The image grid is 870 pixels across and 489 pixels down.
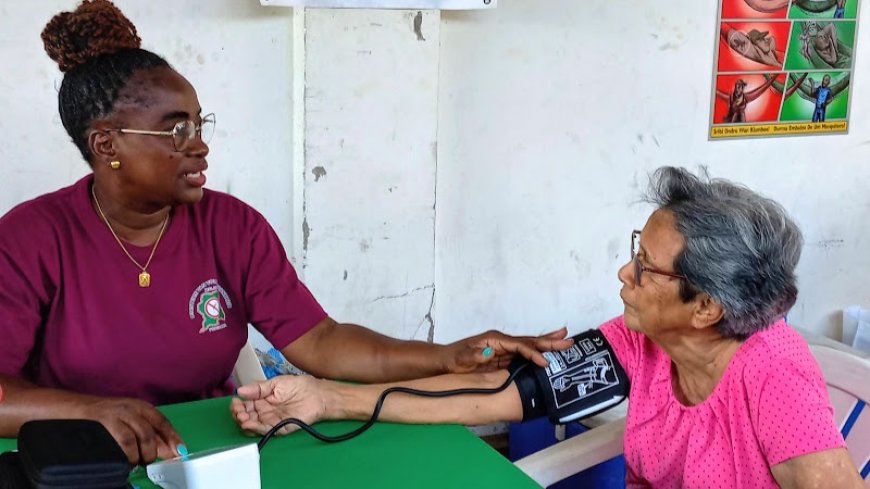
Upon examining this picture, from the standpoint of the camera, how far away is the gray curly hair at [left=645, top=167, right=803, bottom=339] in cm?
159

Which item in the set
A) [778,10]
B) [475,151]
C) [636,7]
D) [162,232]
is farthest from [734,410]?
[778,10]

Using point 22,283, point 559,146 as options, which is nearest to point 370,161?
point 559,146

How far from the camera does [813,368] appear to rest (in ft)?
5.33

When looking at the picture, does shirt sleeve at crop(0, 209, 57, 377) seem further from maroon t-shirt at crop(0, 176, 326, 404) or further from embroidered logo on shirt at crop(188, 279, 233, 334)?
embroidered logo on shirt at crop(188, 279, 233, 334)

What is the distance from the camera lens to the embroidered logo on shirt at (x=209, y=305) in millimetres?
1848

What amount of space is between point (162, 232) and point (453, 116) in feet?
4.24

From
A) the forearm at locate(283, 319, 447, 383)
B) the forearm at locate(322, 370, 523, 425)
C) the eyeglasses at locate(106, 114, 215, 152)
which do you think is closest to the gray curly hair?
the forearm at locate(322, 370, 523, 425)

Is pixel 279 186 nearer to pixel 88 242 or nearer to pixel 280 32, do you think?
pixel 280 32

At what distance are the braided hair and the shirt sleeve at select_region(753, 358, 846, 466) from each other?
48.5 inches

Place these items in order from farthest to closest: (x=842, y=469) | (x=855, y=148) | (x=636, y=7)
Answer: (x=855, y=148)
(x=636, y=7)
(x=842, y=469)

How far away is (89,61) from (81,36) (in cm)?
5

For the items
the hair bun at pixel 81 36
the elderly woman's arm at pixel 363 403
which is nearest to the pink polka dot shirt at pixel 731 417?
the elderly woman's arm at pixel 363 403

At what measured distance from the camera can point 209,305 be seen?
1868 millimetres

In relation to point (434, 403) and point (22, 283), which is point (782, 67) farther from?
point (22, 283)
